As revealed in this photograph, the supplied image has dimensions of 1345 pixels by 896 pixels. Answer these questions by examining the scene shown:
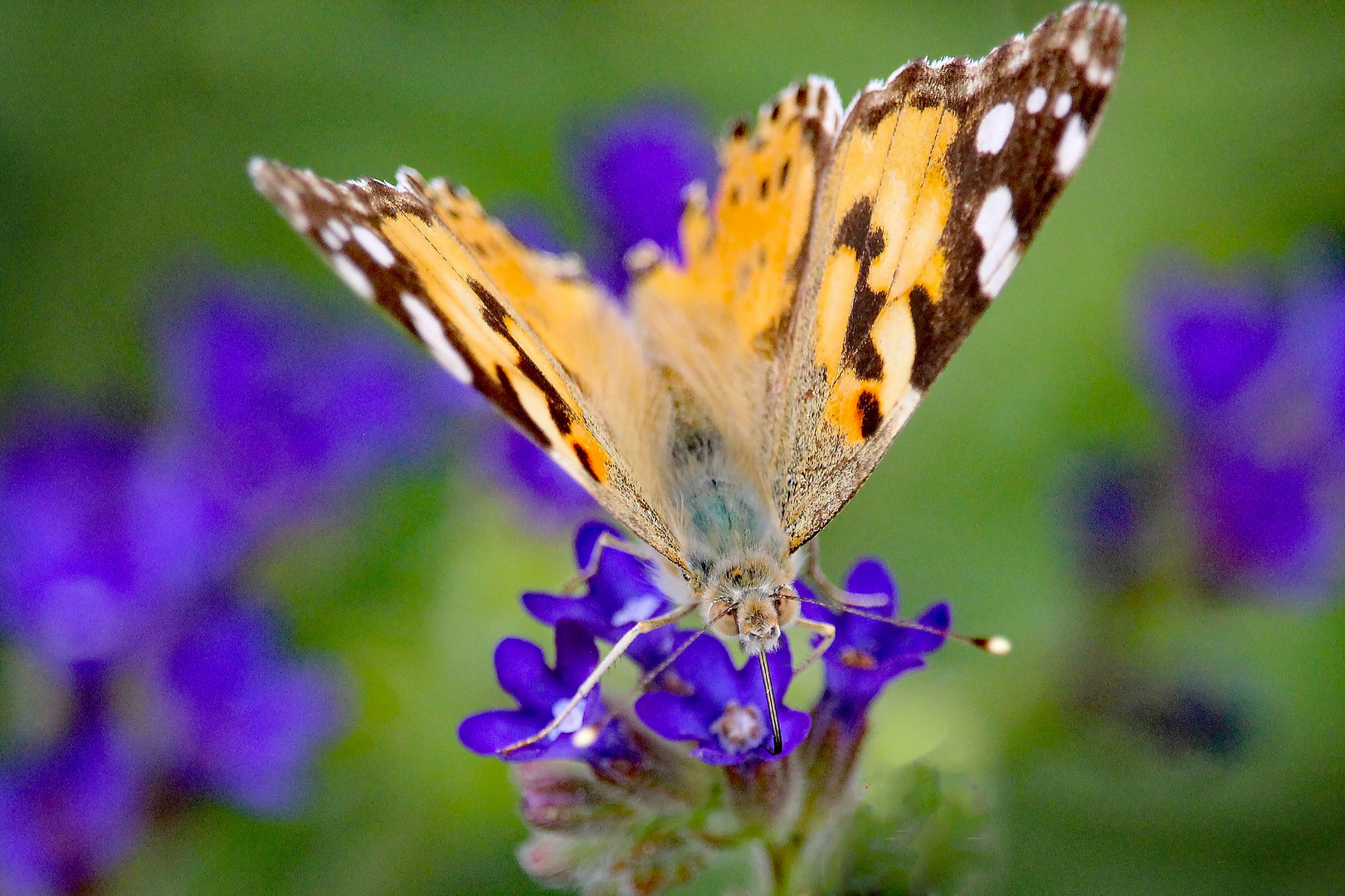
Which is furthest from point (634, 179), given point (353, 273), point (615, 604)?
point (615, 604)

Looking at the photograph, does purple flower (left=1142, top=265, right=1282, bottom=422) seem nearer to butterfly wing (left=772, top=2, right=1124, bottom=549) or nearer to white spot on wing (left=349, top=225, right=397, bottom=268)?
butterfly wing (left=772, top=2, right=1124, bottom=549)

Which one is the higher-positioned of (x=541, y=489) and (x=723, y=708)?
(x=541, y=489)

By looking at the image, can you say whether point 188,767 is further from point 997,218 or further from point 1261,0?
point 1261,0

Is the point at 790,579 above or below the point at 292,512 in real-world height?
below

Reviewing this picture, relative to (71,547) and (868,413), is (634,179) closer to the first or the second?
(868,413)

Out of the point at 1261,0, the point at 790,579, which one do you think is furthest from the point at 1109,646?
the point at 1261,0

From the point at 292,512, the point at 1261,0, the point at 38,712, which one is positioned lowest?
the point at 38,712
